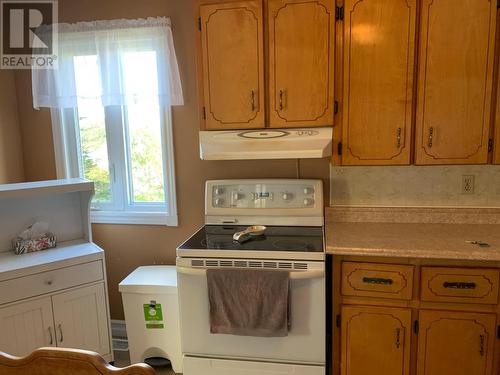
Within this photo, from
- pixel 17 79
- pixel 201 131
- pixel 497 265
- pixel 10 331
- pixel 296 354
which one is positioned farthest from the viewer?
pixel 17 79

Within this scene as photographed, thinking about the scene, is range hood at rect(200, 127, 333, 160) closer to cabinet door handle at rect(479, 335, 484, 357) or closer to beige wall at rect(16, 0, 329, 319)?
beige wall at rect(16, 0, 329, 319)

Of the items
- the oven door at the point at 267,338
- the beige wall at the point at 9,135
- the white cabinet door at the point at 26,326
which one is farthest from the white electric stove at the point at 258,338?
the beige wall at the point at 9,135

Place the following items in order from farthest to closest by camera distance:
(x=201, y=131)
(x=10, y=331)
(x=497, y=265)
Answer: (x=201, y=131) → (x=10, y=331) → (x=497, y=265)

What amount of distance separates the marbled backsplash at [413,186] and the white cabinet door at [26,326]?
1.79m

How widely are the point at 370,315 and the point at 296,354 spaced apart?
407 millimetres

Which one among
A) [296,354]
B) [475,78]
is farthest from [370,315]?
[475,78]

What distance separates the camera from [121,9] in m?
2.51

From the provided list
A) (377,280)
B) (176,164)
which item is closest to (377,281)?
(377,280)

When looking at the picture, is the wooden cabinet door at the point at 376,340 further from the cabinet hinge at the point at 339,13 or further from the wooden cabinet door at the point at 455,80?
the cabinet hinge at the point at 339,13

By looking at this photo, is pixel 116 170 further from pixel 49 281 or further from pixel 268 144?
pixel 268 144

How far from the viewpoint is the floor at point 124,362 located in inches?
94.7

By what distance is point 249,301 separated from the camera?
182 cm

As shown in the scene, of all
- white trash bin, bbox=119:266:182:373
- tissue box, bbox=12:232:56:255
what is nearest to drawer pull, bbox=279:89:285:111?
white trash bin, bbox=119:266:182:373

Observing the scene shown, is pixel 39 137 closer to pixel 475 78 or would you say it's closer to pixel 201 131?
pixel 201 131
